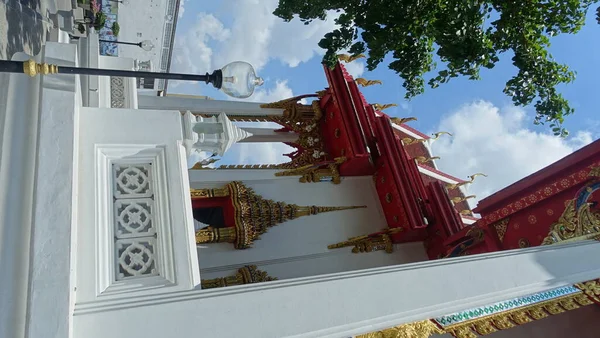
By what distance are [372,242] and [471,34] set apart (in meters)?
3.42

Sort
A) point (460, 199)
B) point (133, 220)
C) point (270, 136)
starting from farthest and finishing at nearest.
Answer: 1. point (460, 199)
2. point (270, 136)
3. point (133, 220)

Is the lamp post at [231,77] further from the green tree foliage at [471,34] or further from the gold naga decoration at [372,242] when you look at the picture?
the gold naga decoration at [372,242]

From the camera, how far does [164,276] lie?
291 cm

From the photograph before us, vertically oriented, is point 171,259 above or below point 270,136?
below

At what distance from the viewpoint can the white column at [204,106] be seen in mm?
7602

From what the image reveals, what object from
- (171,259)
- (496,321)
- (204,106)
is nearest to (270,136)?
(204,106)

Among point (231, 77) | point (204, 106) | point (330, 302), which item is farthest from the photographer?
point (204, 106)

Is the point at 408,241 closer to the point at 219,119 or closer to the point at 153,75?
the point at 219,119

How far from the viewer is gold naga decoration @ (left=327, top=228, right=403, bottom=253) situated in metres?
6.82

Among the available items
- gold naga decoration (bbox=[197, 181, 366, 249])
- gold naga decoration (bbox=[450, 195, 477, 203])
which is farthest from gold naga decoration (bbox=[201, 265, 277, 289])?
gold naga decoration (bbox=[450, 195, 477, 203])

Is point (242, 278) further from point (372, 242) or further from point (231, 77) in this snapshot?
point (231, 77)

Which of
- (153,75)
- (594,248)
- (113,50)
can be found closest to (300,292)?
(153,75)

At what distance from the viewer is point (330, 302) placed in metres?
2.83

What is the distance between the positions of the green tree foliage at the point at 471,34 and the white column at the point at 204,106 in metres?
2.39
